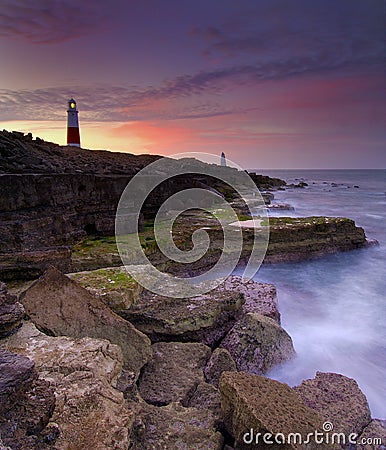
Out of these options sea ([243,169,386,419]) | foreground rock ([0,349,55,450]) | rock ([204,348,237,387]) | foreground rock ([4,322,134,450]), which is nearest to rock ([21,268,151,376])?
foreground rock ([4,322,134,450])

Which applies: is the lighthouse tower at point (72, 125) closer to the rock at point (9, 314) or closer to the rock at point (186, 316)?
the rock at point (186, 316)

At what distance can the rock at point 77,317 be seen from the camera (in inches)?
145

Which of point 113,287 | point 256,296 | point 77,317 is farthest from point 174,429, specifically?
point 256,296

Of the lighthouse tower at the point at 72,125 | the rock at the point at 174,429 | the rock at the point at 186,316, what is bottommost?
the rock at the point at 174,429

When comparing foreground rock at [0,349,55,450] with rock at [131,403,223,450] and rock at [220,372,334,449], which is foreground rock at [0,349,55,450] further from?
rock at [220,372,334,449]

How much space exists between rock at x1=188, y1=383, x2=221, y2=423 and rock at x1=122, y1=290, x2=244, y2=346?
45.3 inches

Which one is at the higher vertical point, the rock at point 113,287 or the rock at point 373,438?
the rock at point 113,287

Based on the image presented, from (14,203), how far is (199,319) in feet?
18.0

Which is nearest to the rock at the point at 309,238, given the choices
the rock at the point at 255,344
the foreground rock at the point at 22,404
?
the rock at the point at 255,344

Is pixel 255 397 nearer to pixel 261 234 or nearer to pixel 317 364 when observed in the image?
pixel 317 364

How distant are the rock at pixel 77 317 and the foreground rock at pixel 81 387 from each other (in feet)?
0.95

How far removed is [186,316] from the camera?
4.86 m

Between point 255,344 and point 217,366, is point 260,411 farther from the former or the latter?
point 255,344

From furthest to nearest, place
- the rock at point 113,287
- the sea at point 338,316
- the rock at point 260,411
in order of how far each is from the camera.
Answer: the sea at point 338,316, the rock at point 113,287, the rock at point 260,411
